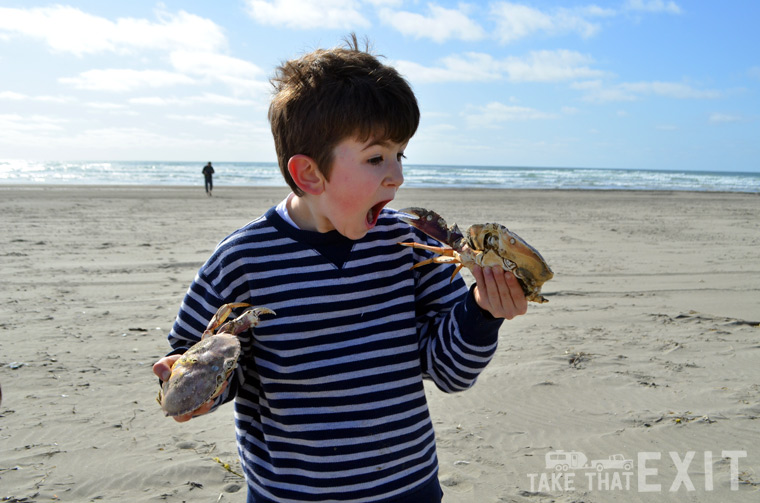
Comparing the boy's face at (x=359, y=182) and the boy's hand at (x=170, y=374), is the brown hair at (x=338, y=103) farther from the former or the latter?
the boy's hand at (x=170, y=374)

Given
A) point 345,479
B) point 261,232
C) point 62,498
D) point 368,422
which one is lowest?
point 62,498

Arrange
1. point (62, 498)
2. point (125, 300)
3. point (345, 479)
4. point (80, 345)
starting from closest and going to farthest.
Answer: point (345, 479)
point (62, 498)
point (80, 345)
point (125, 300)

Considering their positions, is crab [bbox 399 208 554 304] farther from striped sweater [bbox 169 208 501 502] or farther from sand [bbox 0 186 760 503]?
sand [bbox 0 186 760 503]

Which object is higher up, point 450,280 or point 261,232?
point 261,232

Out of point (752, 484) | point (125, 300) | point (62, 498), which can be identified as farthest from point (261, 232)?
point (125, 300)

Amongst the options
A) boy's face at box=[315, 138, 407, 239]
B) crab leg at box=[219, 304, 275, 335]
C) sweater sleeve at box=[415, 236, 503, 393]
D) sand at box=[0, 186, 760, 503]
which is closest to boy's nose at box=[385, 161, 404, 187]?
boy's face at box=[315, 138, 407, 239]

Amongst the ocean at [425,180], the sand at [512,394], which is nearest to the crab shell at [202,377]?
the sand at [512,394]

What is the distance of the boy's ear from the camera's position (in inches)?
65.3

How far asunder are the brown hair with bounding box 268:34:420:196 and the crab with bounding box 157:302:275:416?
48 cm

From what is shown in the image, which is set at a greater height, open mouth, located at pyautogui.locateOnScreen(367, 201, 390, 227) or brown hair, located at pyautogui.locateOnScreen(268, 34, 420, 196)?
brown hair, located at pyautogui.locateOnScreen(268, 34, 420, 196)

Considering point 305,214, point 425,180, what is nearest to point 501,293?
point 305,214

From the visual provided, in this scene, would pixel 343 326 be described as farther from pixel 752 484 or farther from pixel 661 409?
Answer: pixel 661 409

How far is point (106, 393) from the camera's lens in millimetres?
4375

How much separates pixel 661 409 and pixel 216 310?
357 centimetres
